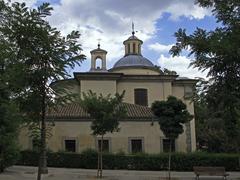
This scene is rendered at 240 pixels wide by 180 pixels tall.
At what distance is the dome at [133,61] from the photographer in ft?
203

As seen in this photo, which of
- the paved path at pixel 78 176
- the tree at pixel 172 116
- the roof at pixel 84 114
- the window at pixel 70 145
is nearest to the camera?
the paved path at pixel 78 176

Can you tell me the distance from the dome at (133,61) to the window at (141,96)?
643 centimetres

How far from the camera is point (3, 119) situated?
25672 mm

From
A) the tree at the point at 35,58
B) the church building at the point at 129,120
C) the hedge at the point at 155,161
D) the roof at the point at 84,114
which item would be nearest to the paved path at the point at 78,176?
the hedge at the point at 155,161

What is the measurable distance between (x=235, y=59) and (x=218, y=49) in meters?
0.47

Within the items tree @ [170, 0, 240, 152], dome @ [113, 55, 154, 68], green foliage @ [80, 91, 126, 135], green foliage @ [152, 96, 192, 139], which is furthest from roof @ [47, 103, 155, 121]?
tree @ [170, 0, 240, 152]

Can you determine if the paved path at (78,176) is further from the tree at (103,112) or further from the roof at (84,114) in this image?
the roof at (84,114)

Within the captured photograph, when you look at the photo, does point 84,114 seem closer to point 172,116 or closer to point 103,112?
point 172,116

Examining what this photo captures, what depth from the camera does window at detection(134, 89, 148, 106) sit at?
5544 cm

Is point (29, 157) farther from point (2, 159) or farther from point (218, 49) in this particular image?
point (218, 49)

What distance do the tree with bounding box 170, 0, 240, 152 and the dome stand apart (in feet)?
164

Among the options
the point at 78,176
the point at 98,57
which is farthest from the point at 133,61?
the point at 78,176

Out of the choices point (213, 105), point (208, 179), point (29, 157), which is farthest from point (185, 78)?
point (213, 105)

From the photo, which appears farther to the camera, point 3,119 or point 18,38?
point 3,119
